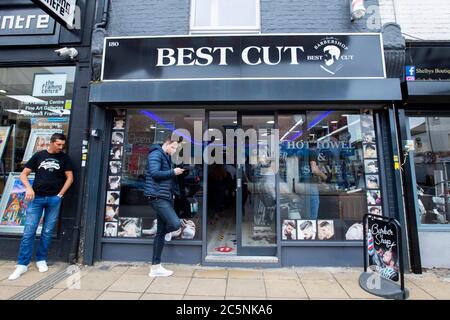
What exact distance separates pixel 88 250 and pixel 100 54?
327cm

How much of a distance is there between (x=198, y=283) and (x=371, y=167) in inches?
129

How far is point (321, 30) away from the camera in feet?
14.5

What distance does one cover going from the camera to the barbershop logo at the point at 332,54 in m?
4.06

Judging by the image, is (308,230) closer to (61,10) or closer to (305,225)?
(305,225)

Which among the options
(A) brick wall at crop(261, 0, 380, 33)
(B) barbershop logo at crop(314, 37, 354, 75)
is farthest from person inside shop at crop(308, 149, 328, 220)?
(A) brick wall at crop(261, 0, 380, 33)

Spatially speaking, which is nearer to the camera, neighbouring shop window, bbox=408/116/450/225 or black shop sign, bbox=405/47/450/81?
black shop sign, bbox=405/47/450/81

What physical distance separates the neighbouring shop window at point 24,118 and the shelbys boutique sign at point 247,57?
3.81 feet

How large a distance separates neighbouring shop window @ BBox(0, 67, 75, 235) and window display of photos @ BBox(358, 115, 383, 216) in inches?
204

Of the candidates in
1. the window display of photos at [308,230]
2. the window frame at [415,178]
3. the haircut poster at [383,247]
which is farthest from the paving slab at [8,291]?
the window frame at [415,178]

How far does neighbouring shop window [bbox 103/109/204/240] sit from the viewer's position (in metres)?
4.32

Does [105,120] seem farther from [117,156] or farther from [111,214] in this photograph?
[111,214]

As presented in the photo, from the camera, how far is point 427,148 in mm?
4473

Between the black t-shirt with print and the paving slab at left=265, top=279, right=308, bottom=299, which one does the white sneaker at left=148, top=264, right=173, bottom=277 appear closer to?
the paving slab at left=265, top=279, right=308, bottom=299
